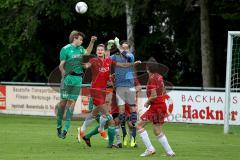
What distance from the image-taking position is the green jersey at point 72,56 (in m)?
16.5

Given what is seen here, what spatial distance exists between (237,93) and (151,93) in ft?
38.1

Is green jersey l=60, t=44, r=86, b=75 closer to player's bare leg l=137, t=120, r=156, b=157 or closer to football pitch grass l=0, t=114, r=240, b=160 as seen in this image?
football pitch grass l=0, t=114, r=240, b=160

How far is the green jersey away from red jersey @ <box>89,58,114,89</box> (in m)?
0.49

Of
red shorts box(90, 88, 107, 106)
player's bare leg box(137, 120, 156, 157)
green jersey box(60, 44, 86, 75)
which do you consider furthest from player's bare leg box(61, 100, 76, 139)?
player's bare leg box(137, 120, 156, 157)

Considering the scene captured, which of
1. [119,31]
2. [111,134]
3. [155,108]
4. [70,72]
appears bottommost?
[111,134]

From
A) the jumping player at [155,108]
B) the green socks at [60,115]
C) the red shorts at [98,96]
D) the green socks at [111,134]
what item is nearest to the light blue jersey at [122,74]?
the red shorts at [98,96]

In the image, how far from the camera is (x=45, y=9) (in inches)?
1524

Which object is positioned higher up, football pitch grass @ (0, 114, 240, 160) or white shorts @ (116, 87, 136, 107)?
white shorts @ (116, 87, 136, 107)

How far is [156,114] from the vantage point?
567 inches

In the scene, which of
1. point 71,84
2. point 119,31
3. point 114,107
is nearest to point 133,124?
point 114,107

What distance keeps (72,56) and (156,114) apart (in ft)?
9.64

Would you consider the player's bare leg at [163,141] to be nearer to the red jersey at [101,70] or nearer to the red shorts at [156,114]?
the red shorts at [156,114]

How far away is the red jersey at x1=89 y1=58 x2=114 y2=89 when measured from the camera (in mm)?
16094

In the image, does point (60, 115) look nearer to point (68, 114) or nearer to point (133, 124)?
point (68, 114)
